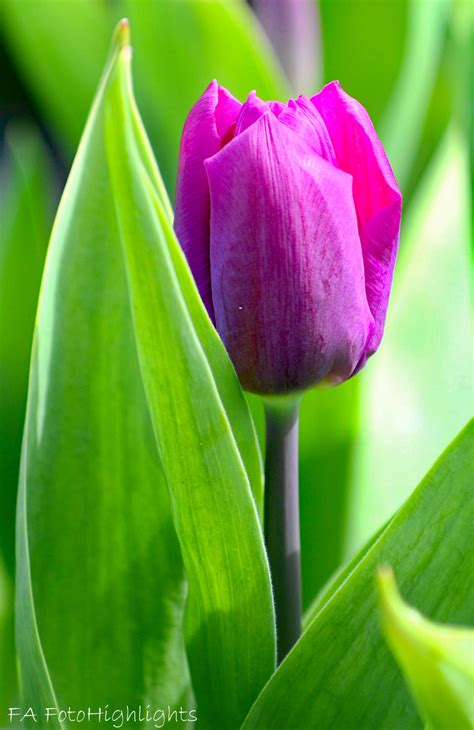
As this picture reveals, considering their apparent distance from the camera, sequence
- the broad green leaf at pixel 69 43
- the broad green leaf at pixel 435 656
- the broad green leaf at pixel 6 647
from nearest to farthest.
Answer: the broad green leaf at pixel 435 656
the broad green leaf at pixel 6 647
the broad green leaf at pixel 69 43

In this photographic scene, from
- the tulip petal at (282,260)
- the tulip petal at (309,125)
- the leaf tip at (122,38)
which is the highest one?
the leaf tip at (122,38)

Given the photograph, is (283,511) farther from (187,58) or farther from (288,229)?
(187,58)

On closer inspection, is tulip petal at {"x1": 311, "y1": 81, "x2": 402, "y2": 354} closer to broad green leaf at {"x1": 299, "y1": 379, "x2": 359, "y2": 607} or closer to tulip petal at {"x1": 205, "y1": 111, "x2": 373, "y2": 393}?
tulip petal at {"x1": 205, "y1": 111, "x2": 373, "y2": 393}

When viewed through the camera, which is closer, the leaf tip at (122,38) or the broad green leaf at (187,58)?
the leaf tip at (122,38)

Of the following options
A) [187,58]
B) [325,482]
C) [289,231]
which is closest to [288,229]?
[289,231]

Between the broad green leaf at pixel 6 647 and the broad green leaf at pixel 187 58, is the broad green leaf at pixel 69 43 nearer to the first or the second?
the broad green leaf at pixel 187 58

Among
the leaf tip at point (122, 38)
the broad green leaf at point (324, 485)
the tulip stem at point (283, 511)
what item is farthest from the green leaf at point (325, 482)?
the leaf tip at point (122, 38)

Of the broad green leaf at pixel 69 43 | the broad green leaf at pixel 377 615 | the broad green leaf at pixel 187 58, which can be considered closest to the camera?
the broad green leaf at pixel 377 615

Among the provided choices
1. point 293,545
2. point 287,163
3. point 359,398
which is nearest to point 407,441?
point 359,398

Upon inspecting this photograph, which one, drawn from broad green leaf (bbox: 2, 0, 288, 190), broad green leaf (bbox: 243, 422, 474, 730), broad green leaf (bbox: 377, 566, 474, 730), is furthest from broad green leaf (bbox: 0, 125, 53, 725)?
broad green leaf (bbox: 377, 566, 474, 730)
